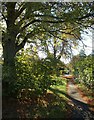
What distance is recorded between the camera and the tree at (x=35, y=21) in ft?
36.0

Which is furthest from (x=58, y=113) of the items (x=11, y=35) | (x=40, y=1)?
(x=40, y=1)

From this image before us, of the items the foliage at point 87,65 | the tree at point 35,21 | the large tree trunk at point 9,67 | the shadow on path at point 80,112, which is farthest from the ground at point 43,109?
the foliage at point 87,65

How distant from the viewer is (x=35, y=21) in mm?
12648

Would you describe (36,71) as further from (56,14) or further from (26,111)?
(56,14)

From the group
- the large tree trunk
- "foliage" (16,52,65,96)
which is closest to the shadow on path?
"foliage" (16,52,65,96)

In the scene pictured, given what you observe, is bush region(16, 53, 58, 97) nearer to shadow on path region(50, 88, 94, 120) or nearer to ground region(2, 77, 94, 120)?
ground region(2, 77, 94, 120)

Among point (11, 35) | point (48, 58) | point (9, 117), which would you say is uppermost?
point (11, 35)

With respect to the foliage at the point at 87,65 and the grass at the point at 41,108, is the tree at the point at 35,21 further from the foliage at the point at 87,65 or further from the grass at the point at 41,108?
the foliage at the point at 87,65

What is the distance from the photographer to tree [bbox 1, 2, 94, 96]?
11.0 meters

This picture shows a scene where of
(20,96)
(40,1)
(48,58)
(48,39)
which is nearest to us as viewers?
(40,1)

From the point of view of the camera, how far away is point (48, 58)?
11.5m

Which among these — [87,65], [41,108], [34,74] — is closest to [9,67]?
[34,74]

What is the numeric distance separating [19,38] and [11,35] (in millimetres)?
1959

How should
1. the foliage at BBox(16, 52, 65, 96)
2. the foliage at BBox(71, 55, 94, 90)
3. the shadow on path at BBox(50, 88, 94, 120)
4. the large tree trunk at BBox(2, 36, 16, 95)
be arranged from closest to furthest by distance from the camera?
the large tree trunk at BBox(2, 36, 16, 95) → the foliage at BBox(16, 52, 65, 96) → the shadow on path at BBox(50, 88, 94, 120) → the foliage at BBox(71, 55, 94, 90)
